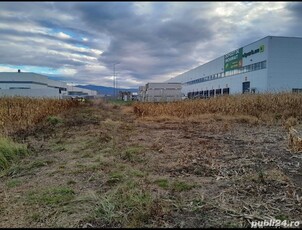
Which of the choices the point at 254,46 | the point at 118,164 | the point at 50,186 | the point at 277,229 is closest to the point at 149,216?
the point at 277,229

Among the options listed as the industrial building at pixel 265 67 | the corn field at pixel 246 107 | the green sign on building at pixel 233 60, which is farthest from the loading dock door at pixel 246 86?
the corn field at pixel 246 107

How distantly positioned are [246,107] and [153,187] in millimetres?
13292

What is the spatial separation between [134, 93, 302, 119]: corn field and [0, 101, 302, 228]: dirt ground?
343 inches

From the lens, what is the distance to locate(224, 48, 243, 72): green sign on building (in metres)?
45.4

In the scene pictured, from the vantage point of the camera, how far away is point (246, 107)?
16.0 m

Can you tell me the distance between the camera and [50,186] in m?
4.34

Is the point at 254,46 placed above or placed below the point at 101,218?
above

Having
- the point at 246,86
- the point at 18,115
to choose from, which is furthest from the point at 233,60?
the point at 18,115

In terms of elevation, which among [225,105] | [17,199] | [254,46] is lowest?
[17,199]

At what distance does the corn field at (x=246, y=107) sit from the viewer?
1493 centimetres

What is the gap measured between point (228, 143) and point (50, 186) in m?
5.23

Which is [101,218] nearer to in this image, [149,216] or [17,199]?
[149,216]

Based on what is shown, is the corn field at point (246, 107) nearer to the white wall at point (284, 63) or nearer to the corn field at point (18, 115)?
the corn field at point (18, 115)

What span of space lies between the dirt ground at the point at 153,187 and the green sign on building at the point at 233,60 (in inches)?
1629
